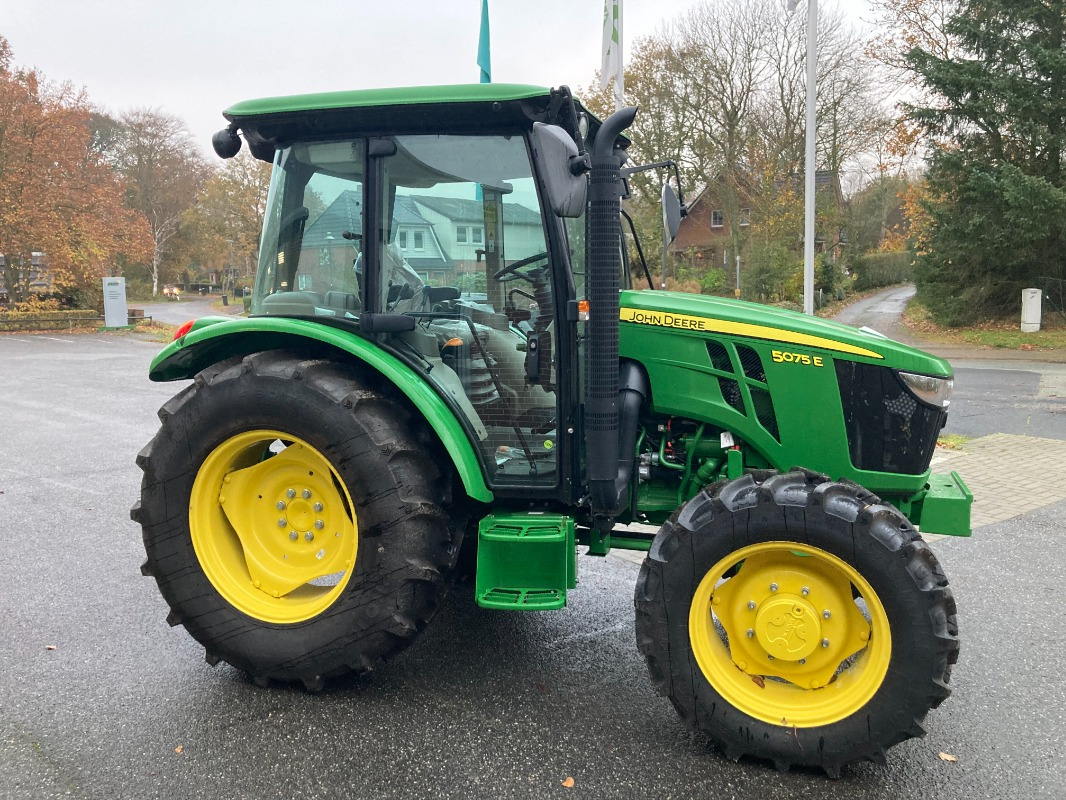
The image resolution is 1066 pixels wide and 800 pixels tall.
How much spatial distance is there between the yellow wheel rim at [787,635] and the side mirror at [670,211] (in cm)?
164

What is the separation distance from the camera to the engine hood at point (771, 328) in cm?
310

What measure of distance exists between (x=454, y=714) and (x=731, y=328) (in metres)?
1.88

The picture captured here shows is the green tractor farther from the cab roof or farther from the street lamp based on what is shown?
the street lamp

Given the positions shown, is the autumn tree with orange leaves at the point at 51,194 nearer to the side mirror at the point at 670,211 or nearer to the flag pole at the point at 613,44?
the flag pole at the point at 613,44

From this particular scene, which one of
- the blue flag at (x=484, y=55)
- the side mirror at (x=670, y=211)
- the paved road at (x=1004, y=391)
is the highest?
the blue flag at (x=484, y=55)

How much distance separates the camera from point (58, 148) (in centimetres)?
A: 2612

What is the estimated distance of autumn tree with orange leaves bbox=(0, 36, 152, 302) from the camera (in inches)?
998

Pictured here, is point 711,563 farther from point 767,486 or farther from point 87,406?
point 87,406

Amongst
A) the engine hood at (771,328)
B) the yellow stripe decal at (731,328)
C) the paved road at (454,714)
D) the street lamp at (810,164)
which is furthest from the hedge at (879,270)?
the yellow stripe decal at (731,328)

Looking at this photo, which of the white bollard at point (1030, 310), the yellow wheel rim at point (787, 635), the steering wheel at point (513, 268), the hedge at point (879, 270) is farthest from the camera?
the hedge at point (879, 270)

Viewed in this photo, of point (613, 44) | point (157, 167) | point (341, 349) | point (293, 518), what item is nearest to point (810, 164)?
point (613, 44)

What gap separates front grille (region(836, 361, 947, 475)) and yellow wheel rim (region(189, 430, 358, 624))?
2.06 metres

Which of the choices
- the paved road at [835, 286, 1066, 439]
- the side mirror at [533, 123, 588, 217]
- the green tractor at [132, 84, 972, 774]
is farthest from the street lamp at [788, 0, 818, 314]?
the side mirror at [533, 123, 588, 217]

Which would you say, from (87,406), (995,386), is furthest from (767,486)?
(995,386)
